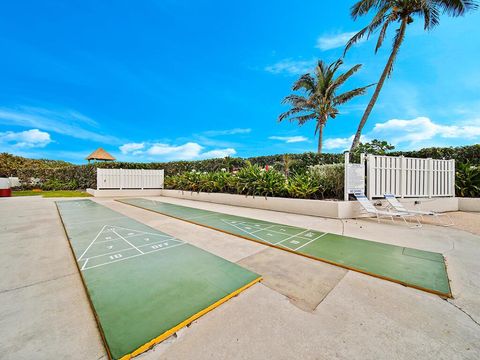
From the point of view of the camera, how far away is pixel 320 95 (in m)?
15.9

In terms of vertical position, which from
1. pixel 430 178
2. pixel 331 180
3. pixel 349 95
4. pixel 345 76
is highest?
pixel 345 76

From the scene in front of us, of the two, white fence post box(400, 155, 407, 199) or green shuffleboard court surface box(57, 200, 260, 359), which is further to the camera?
white fence post box(400, 155, 407, 199)

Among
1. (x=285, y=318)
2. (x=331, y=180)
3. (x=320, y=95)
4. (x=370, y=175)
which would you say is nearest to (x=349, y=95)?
(x=320, y=95)

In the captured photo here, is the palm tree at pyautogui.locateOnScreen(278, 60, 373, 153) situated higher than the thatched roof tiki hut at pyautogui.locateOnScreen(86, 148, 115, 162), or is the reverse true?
the palm tree at pyautogui.locateOnScreen(278, 60, 373, 153)

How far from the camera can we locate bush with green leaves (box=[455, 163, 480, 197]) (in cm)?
745

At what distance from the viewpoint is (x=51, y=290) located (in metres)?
2.16

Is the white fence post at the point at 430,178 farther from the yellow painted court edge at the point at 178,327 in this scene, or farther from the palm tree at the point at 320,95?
the palm tree at the point at 320,95

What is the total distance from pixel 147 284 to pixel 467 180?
11.6 m

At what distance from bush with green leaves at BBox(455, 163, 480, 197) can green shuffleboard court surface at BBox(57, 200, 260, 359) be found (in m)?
10.4

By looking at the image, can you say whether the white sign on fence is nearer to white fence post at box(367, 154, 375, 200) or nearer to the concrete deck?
white fence post at box(367, 154, 375, 200)

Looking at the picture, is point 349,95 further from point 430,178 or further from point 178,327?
point 178,327

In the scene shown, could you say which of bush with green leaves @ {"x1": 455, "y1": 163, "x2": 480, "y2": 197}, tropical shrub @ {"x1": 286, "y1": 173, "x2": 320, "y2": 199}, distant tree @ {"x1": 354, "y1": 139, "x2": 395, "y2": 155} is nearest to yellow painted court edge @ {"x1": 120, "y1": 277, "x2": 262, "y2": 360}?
tropical shrub @ {"x1": 286, "y1": 173, "x2": 320, "y2": 199}

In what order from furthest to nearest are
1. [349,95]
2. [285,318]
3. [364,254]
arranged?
[349,95] < [364,254] < [285,318]

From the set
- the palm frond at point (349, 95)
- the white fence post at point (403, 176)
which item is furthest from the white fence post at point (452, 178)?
the palm frond at point (349, 95)
